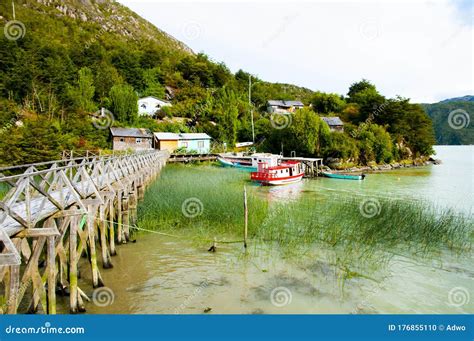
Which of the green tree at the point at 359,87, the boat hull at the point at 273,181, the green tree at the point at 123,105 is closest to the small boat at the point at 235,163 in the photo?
the boat hull at the point at 273,181

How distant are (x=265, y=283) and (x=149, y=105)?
57.1 meters

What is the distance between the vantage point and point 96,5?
155375mm

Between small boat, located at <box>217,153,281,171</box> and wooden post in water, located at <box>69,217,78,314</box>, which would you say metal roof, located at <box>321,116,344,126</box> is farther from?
wooden post in water, located at <box>69,217,78,314</box>

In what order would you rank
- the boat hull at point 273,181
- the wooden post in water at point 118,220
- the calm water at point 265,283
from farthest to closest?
1. the boat hull at point 273,181
2. the wooden post in water at point 118,220
3. the calm water at point 265,283

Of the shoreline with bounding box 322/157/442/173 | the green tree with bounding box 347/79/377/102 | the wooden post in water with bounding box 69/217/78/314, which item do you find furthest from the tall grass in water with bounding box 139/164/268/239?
the green tree with bounding box 347/79/377/102

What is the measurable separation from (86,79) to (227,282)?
52918 mm

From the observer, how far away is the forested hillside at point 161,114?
36.0m

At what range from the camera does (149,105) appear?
61531mm

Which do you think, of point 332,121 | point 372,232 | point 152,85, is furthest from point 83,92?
point 372,232

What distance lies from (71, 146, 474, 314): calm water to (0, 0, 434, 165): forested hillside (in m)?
20.4

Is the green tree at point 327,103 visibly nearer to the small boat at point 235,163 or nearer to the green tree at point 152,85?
the green tree at point 152,85

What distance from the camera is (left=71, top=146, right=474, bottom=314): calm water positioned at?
805cm

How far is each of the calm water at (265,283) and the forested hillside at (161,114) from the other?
2043 centimetres

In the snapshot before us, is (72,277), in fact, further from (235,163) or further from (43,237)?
(235,163)
